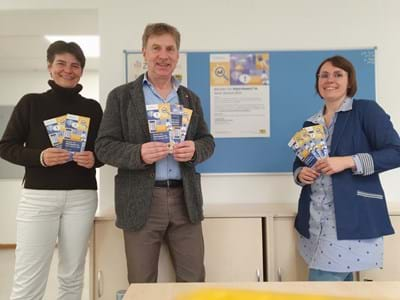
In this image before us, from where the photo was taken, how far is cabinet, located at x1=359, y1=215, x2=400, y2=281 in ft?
6.97

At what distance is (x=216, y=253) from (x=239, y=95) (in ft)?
3.72

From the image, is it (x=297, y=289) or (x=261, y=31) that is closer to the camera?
(x=297, y=289)

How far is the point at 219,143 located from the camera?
2617mm

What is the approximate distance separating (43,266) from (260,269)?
1.20 m

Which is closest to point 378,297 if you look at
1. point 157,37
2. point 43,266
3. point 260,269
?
point 260,269

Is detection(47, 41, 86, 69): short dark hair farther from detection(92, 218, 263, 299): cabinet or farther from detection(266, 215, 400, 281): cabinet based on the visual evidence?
detection(266, 215, 400, 281): cabinet

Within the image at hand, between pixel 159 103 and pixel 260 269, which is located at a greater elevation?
pixel 159 103

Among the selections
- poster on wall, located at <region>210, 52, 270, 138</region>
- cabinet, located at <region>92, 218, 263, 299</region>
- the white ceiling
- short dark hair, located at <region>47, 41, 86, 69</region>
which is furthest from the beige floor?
the white ceiling

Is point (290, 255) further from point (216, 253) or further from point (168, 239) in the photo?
point (168, 239)

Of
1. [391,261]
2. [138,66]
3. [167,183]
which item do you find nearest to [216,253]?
[167,183]

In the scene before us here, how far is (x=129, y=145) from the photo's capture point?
1.61 metres

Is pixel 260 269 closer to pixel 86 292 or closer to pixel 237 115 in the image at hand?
pixel 237 115

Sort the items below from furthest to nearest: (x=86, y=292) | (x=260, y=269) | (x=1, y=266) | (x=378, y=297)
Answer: (x=1, y=266) → (x=86, y=292) → (x=260, y=269) → (x=378, y=297)

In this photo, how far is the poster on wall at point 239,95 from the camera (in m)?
2.60
